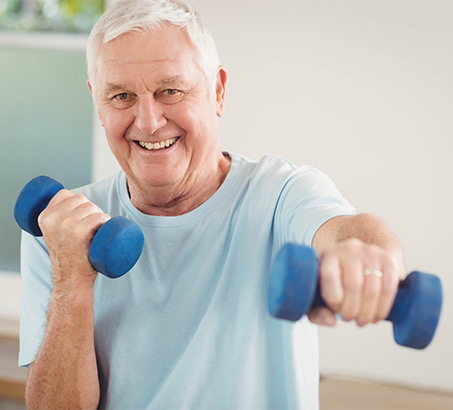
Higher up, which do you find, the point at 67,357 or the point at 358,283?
the point at 358,283

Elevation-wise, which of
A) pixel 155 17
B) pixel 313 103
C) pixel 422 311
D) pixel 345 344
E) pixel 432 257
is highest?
pixel 155 17

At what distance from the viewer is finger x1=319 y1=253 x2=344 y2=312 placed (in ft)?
2.16

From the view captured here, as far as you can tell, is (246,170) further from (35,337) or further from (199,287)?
(35,337)

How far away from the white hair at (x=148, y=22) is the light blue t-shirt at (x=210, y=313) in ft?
0.95

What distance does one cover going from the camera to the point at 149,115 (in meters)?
1.26

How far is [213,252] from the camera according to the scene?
1.29m

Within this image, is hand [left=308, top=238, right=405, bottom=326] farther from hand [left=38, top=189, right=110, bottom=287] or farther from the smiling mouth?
the smiling mouth

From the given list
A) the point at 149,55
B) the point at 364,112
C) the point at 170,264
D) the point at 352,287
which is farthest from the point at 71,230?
the point at 364,112

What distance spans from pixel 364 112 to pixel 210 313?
1373 mm

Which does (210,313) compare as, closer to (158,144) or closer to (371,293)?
(158,144)

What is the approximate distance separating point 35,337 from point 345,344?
1.45 metres

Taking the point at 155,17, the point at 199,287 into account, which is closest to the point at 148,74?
the point at 155,17

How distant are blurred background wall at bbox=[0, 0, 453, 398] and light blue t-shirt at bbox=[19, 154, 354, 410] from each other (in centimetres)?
108

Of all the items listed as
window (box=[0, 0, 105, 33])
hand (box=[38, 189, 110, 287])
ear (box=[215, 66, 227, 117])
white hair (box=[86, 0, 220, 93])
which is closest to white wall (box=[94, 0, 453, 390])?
Answer: window (box=[0, 0, 105, 33])
